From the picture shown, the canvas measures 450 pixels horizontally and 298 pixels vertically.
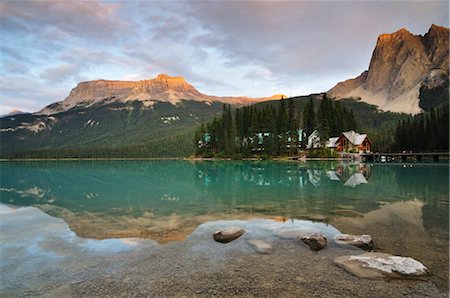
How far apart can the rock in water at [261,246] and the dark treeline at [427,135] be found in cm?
9877

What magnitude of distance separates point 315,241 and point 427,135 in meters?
105

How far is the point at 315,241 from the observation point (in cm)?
1436

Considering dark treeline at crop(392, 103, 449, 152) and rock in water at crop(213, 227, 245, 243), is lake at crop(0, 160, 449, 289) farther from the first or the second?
dark treeline at crop(392, 103, 449, 152)

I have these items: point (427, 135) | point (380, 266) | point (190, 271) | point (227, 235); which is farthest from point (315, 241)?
point (427, 135)

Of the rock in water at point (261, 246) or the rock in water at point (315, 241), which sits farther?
the rock in water at point (315, 241)

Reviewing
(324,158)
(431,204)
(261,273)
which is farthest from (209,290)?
(324,158)

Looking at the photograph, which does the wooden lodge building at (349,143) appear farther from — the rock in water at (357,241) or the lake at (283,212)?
the rock in water at (357,241)

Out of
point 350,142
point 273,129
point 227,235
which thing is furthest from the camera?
point 273,129

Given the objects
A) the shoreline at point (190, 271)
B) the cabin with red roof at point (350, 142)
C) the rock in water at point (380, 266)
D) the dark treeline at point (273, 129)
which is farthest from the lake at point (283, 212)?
the cabin with red roof at point (350, 142)

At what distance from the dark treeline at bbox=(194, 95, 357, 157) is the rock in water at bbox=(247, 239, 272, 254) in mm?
96697

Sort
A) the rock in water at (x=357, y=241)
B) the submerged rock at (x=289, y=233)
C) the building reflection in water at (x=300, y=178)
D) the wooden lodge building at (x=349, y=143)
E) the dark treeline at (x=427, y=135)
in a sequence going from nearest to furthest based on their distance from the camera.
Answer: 1. the rock in water at (x=357, y=241)
2. the submerged rock at (x=289, y=233)
3. the building reflection in water at (x=300, y=178)
4. the dark treeline at (x=427, y=135)
5. the wooden lodge building at (x=349, y=143)

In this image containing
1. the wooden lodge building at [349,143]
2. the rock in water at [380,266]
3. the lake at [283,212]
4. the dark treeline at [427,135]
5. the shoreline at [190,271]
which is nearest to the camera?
the shoreline at [190,271]

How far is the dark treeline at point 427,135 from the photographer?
92.9m

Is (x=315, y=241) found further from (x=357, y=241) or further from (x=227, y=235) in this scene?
(x=227, y=235)
